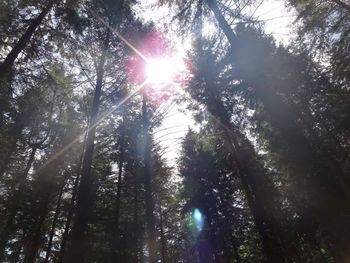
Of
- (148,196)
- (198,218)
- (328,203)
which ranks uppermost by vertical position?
(198,218)

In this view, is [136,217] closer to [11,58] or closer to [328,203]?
[328,203]

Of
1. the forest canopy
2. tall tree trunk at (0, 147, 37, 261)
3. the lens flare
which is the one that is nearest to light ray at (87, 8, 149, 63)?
the forest canopy

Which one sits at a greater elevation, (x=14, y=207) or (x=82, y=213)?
(x=14, y=207)

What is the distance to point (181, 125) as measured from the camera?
58.9ft

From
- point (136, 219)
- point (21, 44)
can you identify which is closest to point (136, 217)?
point (136, 219)

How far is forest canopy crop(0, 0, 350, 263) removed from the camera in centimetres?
1230

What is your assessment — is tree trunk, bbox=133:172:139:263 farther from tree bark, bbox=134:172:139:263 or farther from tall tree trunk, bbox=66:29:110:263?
tall tree trunk, bbox=66:29:110:263

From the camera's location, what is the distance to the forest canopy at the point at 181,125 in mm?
12297

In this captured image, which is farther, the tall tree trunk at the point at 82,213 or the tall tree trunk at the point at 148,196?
the tall tree trunk at the point at 148,196

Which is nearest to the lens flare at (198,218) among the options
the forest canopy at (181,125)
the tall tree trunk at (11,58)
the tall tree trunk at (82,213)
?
the forest canopy at (181,125)

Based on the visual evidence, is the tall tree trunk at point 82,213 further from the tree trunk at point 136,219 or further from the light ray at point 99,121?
the tree trunk at point 136,219

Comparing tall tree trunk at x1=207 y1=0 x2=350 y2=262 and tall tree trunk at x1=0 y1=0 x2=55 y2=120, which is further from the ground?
tall tree trunk at x1=0 y1=0 x2=55 y2=120

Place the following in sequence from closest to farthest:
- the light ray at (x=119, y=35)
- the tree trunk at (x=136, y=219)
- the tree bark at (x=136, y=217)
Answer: the light ray at (x=119, y=35) → the tree trunk at (x=136, y=219) → the tree bark at (x=136, y=217)

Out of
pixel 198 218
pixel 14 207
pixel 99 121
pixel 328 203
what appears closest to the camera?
pixel 99 121
